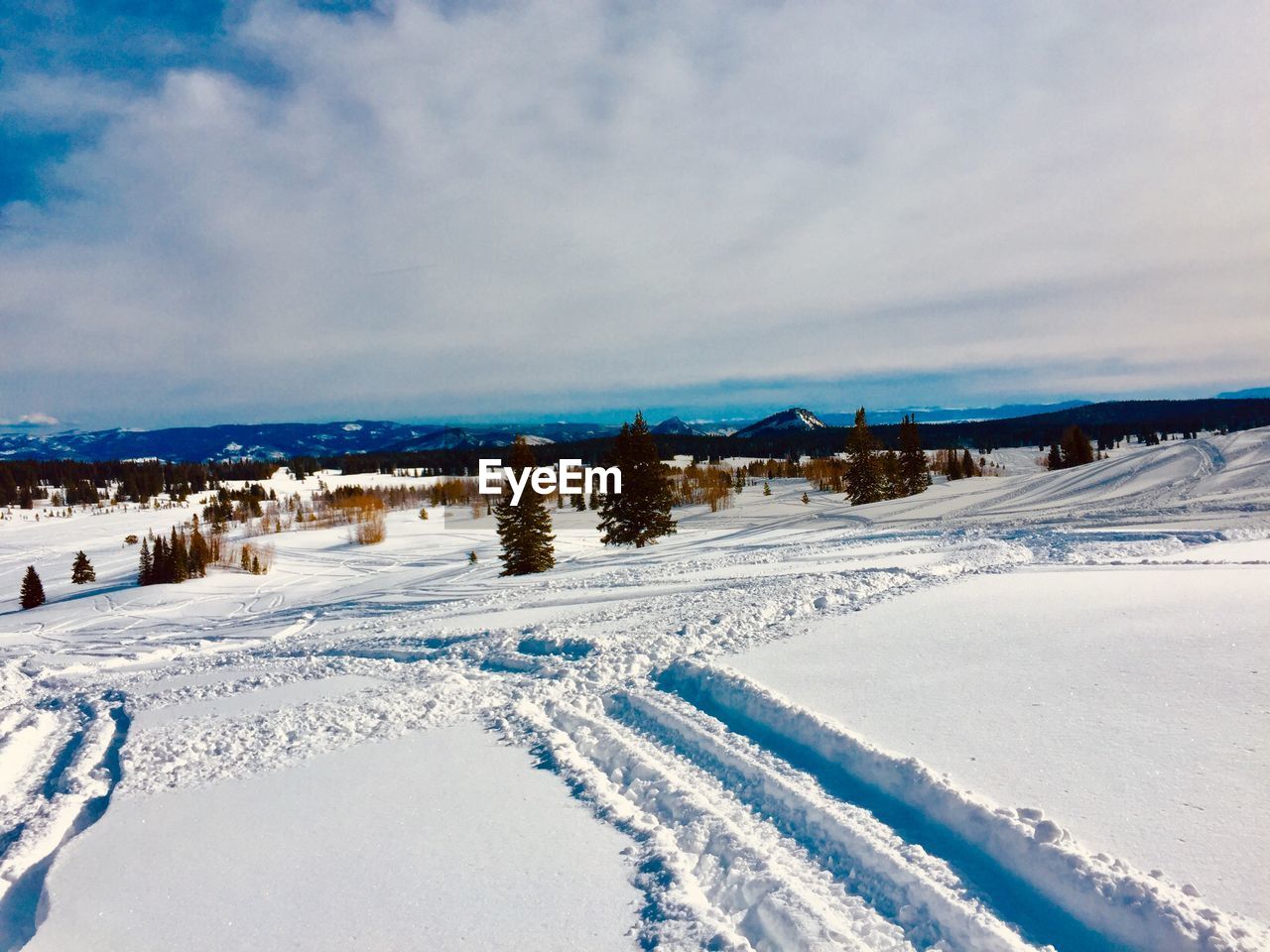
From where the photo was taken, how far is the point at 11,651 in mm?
18984

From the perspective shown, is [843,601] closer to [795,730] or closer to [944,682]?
[944,682]

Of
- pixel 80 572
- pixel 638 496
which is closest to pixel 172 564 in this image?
pixel 80 572

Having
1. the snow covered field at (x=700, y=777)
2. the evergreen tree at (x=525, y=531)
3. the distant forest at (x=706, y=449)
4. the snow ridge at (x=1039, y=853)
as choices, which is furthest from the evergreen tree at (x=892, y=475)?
the distant forest at (x=706, y=449)

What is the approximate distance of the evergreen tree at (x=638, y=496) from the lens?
1315 inches

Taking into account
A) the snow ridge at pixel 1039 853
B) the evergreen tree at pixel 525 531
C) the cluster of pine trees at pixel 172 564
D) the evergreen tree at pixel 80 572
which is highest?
the snow ridge at pixel 1039 853

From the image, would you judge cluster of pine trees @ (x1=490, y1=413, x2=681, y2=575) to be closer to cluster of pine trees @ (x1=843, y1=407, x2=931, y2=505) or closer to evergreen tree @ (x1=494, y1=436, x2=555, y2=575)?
evergreen tree @ (x1=494, y1=436, x2=555, y2=575)

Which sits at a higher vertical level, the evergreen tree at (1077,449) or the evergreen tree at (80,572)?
the evergreen tree at (1077,449)

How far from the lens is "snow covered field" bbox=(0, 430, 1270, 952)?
3510 mm

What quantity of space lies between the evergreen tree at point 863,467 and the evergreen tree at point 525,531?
88.7 ft

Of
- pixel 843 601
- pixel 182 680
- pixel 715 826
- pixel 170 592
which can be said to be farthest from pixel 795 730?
pixel 170 592

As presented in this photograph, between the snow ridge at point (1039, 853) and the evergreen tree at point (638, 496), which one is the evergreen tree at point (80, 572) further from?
the snow ridge at point (1039, 853)

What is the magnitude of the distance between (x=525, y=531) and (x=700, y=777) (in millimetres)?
25428

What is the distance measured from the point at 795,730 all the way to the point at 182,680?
32.7ft

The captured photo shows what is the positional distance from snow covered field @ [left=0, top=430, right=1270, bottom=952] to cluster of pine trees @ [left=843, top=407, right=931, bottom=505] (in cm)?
3543
